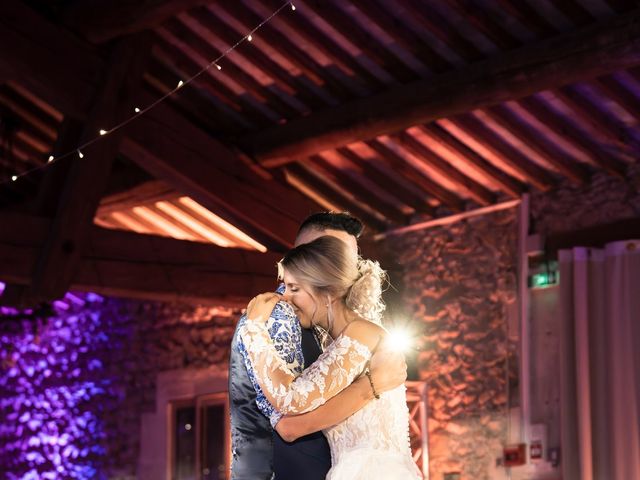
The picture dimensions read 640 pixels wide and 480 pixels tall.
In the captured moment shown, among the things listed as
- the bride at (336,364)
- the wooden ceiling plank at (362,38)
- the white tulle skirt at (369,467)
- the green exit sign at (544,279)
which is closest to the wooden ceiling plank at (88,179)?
the wooden ceiling plank at (362,38)

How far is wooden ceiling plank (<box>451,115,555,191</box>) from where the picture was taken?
6984 mm

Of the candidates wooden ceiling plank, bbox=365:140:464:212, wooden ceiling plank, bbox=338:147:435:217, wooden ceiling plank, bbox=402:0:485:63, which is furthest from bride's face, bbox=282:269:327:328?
wooden ceiling plank, bbox=338:147:435:217

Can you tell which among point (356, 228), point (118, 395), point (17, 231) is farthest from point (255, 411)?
point (118, 395)

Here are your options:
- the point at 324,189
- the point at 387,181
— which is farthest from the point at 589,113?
the point at 324,189

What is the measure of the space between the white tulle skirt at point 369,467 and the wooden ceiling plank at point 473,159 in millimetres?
4323

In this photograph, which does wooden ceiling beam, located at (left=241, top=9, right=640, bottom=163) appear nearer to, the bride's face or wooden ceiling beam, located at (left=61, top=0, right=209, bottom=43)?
wooden ceiling beam, located at (left=61, top=0, right=209, bottom=43)

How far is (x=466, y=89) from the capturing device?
20.8ft

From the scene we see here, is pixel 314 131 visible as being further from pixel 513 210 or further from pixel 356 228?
pixel 356 228

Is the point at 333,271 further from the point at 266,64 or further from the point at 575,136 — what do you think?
the point at 266,64

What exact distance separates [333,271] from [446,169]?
15.2 ft

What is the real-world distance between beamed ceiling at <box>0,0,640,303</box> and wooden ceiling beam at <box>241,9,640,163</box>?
11mm

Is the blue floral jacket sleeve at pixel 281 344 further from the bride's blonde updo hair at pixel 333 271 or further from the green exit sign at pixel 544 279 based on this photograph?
the green exit sign at pixel 544 279

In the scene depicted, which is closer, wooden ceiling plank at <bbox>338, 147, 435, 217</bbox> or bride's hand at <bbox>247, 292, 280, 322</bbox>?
bride's hand at <bbox>247, 292, 280, 322</bbox>

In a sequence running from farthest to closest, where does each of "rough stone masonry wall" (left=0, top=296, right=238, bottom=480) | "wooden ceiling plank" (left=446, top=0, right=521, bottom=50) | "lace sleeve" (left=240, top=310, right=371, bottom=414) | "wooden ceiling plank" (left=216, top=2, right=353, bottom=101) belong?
"rough stone masonry wall" (left=0, top=296, right=238, bottom=480) < "wooden ceiling plank" (left=216, top=2, right=353, bottom=101) < "wooden ceiling plank" (left=446, top=0, right=521, bottom=50) < "lace sleeve" (left=240, top=310, right=371, bottom=414)
